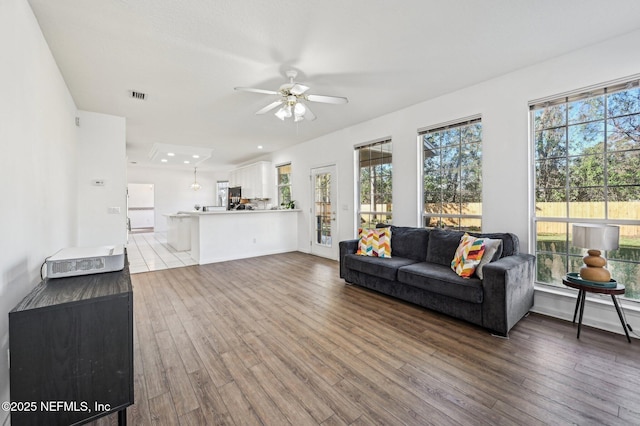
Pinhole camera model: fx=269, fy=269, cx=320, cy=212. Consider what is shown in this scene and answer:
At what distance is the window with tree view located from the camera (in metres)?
2.53

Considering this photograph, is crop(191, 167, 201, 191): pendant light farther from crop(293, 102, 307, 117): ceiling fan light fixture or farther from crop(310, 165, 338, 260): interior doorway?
crop(293, 102, 307, 117): ceiling fan light fixture

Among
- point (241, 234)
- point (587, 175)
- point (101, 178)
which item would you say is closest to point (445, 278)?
point (587, 175)

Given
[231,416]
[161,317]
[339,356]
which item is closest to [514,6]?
[339,356]

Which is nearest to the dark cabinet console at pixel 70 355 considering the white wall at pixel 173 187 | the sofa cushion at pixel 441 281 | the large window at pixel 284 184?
the sofa cushion at pixel 441 281

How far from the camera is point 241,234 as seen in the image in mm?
6027

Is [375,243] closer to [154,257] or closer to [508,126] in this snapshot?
[508,126]

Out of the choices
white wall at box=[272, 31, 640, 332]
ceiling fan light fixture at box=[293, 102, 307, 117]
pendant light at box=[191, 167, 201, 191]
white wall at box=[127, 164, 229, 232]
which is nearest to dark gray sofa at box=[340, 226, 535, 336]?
white wall at box=[272, 31, 640, 332]

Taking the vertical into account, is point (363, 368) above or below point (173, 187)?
below

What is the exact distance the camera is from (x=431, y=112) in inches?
155

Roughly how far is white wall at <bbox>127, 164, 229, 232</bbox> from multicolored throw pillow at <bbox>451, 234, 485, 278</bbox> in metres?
10.5

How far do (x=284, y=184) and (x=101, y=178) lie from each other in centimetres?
405

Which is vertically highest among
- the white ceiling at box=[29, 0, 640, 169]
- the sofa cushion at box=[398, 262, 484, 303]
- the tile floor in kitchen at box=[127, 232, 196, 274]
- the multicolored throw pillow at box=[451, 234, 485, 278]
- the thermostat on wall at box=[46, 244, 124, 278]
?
the white ceiling at box=[29, 0, 640, 169]

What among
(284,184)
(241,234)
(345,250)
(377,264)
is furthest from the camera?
(284,184)

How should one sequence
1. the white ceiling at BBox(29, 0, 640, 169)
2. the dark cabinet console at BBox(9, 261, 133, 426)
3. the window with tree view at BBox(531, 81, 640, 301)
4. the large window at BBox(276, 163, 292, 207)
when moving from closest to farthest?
the dark cabinet console at BBox(9, 261, 133, 426) < the white ceiling at BBox(29, 0, 640, 169) < the window with tree view at BBox(531, 81, 640, 301) < the large window at BBox(276, 163, 292, 207)
